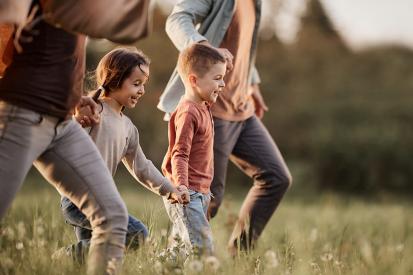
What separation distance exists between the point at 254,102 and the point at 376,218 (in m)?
4.99

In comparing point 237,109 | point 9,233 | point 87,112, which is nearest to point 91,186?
point 87,112

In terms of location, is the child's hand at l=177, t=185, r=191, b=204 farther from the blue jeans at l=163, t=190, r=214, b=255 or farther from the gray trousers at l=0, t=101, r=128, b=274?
the gray trousers at l=0, t=101, r=128, b=274

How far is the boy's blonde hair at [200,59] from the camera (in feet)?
14.6

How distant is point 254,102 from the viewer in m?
5.89

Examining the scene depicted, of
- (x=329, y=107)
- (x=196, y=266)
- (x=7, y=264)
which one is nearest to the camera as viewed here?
(x=196, y=266)

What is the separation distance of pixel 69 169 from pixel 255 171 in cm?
220

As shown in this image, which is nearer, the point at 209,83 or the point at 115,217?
the point at 115,217

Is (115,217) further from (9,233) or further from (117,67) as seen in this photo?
(9,233)

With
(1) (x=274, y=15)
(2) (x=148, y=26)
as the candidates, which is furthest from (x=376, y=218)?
(1) (x=274, y=15)

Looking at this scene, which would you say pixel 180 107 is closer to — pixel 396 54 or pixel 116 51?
pixel 116 51

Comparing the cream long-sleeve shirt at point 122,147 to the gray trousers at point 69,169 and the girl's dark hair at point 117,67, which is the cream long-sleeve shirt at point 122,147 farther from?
the gray trousers at point 69,169

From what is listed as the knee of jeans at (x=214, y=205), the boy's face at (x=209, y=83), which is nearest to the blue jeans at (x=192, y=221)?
the boy's face at (x=209, y=83)

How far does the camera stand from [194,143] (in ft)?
14.5

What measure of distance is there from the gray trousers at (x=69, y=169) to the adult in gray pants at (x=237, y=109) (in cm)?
152
